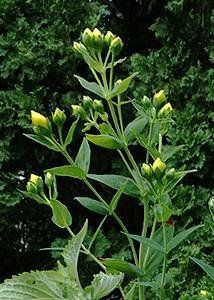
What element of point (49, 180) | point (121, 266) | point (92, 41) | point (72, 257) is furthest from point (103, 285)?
point (92, 41)

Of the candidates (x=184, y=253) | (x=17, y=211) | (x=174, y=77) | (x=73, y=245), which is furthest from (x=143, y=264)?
(x=17, y=211)

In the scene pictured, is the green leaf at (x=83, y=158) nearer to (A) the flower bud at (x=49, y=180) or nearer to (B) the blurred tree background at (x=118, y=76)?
(A) the flower bud at (x=49, y=180)

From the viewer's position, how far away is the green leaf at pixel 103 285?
44 cm

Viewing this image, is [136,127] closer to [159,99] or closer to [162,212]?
[159,99]

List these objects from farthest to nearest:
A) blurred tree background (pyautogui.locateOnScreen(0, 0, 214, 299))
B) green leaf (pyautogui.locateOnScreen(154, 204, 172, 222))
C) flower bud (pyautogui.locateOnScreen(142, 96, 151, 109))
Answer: blurred tree background (pyautogui.locateOnScreen(0, 0, 214, 299))
flower bud (pyautogui.locateOnScreen(142, 96, 151, 109))
green leaf (pyautogui.locateOnScreen(154, 204, 172, 222))

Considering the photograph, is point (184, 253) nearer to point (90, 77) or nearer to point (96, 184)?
point (96, 184)

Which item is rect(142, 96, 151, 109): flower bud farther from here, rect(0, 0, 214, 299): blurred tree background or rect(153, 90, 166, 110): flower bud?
rect(0, 0, 214, 299): blurred tree background

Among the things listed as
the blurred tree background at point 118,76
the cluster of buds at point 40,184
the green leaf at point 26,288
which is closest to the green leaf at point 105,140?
the cluster of buds at point 40,184

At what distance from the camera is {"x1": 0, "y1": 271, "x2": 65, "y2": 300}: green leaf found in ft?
1.32

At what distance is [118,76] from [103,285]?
2.57 meters

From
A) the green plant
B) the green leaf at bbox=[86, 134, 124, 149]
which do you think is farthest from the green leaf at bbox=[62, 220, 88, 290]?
the green leaf at bbox=[86, 134, 124, 149]

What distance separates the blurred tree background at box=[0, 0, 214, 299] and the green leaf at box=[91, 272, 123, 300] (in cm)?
173

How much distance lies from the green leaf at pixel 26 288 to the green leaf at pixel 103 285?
48 mm

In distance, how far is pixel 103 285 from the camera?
0.44 meters
